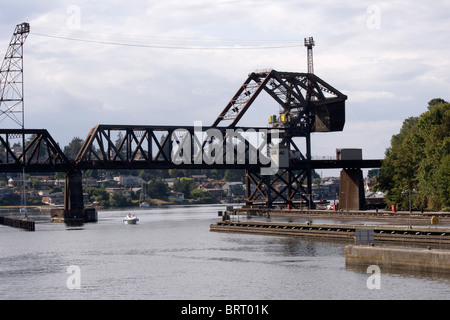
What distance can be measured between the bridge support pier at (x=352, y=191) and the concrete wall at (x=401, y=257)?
99390 mm

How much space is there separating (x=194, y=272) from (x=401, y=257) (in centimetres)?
1904

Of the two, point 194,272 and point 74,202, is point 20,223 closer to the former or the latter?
point 74,202

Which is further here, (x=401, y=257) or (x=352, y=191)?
(x=352, y=191)

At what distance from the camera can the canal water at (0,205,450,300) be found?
6316 centimetres

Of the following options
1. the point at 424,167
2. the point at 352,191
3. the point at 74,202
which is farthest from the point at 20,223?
the point at 424,167

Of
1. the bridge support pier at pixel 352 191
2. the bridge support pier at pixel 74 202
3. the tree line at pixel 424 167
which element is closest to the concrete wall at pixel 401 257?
the tree line at pixel 424 167

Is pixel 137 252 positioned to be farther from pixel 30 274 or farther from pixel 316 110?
pixel 316 110

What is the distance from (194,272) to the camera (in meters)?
75.8

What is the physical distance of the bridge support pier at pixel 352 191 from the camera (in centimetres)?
17488

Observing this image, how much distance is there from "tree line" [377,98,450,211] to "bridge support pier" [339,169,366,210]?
4.67 m

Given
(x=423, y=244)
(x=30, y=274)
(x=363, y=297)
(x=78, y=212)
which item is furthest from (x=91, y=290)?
(x=78, y=212)
